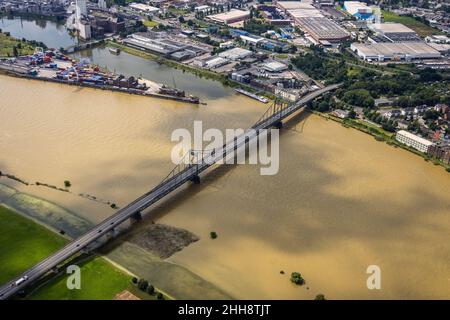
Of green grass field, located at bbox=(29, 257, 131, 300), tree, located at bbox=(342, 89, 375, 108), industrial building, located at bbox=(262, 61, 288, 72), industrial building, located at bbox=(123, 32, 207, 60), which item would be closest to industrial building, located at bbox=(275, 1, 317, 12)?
industrial building, located at bbox=(123, 32, 207, 60)

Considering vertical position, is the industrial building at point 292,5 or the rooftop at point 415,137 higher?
the industrial building at point 292,5

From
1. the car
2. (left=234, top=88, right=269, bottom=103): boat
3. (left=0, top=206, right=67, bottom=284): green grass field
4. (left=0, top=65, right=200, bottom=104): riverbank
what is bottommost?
(left=0, top=206, right=67, bottom=284): green grass field

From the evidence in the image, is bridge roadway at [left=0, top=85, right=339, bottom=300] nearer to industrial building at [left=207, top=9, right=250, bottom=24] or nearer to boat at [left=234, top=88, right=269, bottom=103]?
boat at [left=234, top=88, right=269, bottom=103]

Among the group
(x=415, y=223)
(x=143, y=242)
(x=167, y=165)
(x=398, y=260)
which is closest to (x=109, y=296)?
(x=143, y=242)

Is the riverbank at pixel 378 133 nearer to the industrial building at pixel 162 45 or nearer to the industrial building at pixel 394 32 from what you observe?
the industrial building at pixel 162 45

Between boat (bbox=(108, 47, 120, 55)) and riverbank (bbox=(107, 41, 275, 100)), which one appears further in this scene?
boat (bbox=(108, 47, 120, 55))

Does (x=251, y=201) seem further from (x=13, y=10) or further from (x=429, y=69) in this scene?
(x=13, y=10)

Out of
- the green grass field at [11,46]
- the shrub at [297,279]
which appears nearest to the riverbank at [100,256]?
the shrub at [297,279]

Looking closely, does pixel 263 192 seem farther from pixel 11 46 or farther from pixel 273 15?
pixel 273 15
